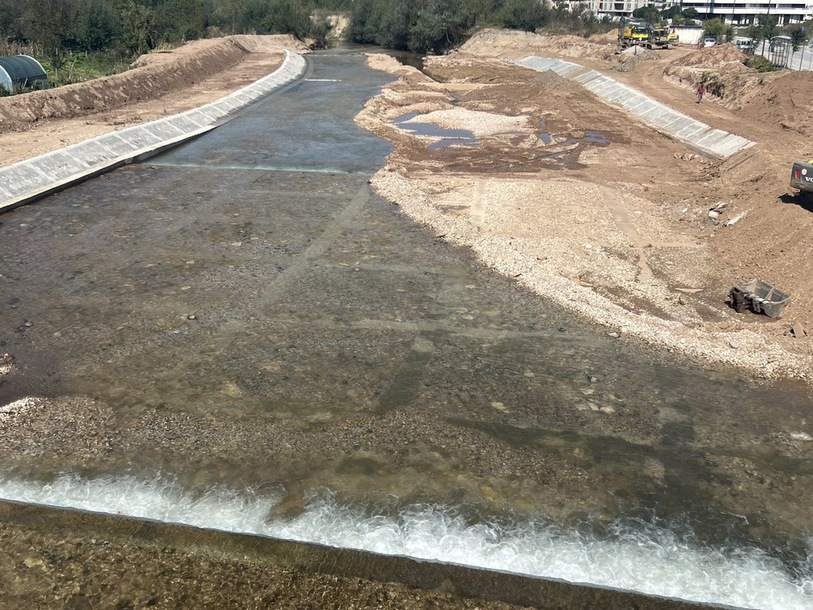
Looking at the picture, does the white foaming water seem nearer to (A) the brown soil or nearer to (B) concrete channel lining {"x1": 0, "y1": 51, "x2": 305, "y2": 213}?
(A) the brown soil

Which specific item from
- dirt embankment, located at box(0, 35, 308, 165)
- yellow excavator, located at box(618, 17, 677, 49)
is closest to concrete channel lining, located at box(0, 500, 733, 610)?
dirt embankment, located at box(0, 35, 308, 165)

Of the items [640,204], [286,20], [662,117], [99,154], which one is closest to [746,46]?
[662,117]

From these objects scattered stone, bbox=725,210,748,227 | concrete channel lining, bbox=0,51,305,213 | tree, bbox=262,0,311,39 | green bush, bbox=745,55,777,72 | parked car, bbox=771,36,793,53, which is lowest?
scattered stone, bbox=725,210,748,227

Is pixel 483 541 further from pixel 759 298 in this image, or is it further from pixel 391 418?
pixel 759 298

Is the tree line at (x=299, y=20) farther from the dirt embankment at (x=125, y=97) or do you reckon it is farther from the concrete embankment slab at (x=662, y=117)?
the concrete embankment slab at (x=662, y=117)

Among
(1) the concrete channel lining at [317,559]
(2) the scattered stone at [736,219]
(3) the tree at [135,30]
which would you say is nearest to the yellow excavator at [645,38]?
(3) the tree at [135,30]

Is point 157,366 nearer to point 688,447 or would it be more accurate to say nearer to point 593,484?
point 593,484

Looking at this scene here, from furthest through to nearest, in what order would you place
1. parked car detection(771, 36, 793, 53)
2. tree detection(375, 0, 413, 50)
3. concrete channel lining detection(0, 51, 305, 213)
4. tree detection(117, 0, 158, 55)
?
tree detection(375, 0, 413, 50) < tree detection(117, 0, 158, 55) < parked car detection(771, 36, 793, 53) < concrete channel lining detection(0, 51, 305, 213)
